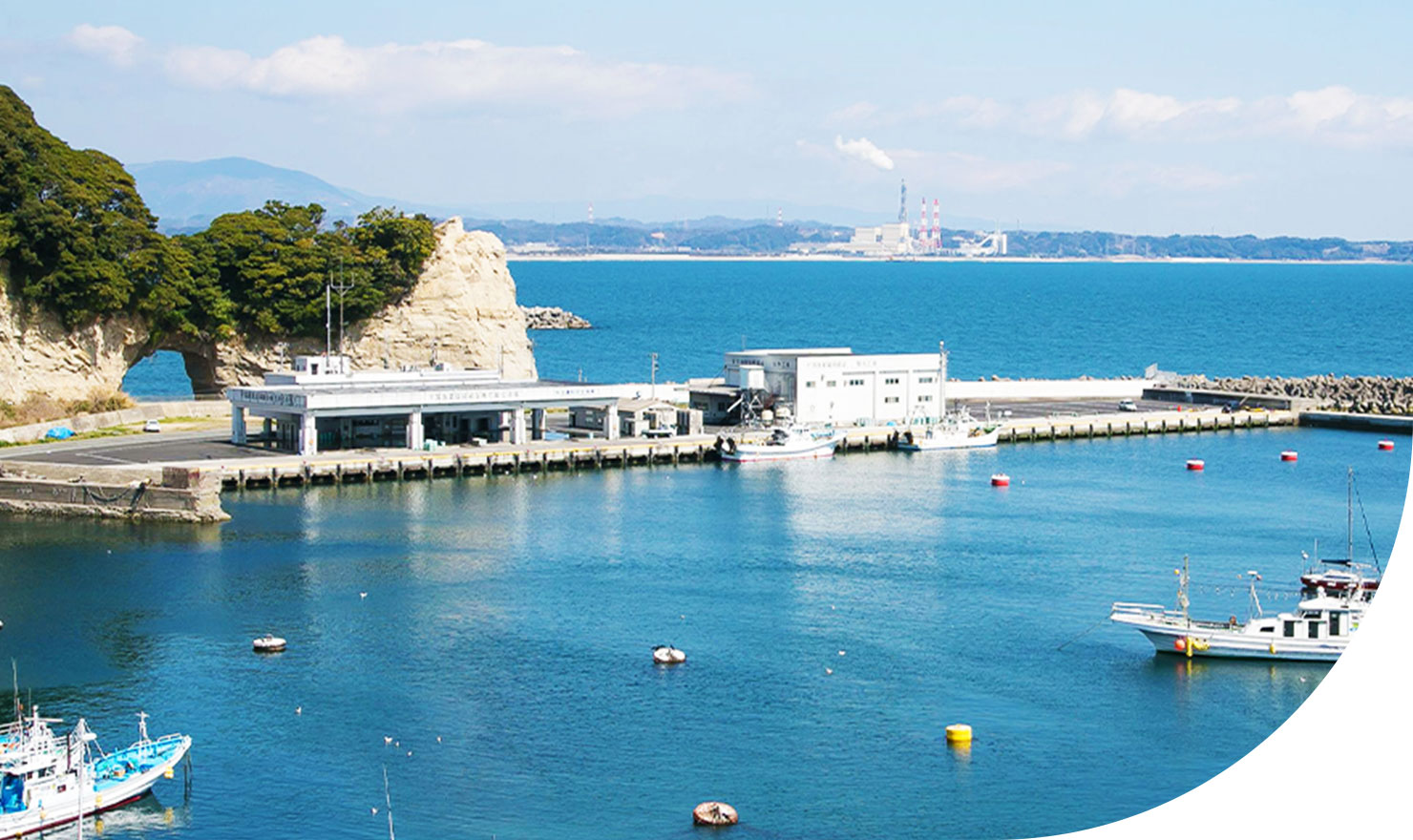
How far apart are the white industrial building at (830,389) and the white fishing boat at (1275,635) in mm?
36295

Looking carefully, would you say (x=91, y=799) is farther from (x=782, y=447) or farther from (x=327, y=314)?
(x=327, y=314)

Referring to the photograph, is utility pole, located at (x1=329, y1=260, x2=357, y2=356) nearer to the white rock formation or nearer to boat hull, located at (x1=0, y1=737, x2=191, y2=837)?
the white rock formation

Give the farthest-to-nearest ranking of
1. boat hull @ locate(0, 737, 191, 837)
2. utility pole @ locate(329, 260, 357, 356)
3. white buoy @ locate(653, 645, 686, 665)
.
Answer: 1. utility pole @ locate(329, 260, 357, 356)
2. white buoy @ locate(653, 645, 686, 665)
3. boat hull @ locate(0, 737, 191, 837)

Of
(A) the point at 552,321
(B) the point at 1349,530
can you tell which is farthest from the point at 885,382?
(A) the point at 552,321

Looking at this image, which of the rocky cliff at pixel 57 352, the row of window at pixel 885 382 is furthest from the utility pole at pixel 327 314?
the row of window at pixel 885 382

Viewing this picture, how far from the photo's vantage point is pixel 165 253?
237ft

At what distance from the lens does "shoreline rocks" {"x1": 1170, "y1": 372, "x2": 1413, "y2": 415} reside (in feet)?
271

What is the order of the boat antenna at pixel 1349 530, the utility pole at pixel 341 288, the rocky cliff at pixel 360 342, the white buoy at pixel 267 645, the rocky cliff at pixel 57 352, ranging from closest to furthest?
Answer: the white buoy at pixel 267 645 → the boat antenna at pixel 1349 530 → the rocky cliff at pixel 57 352 → the rocky cliff at pixel 360 342 → the utility pole at pixel 341 288

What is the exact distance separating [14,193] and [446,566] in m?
32.4

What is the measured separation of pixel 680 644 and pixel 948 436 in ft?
120

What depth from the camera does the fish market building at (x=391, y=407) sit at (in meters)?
62.2

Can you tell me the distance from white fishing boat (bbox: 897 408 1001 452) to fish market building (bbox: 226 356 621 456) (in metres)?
12.7

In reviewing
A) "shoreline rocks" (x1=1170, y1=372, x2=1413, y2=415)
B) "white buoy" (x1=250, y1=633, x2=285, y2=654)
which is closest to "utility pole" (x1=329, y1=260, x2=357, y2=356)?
"white buoy" (x1=250, y1=633, x2=285, y2=654)

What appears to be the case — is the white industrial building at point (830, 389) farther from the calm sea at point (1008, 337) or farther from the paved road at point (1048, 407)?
the calm sea at point (1008, 337)
